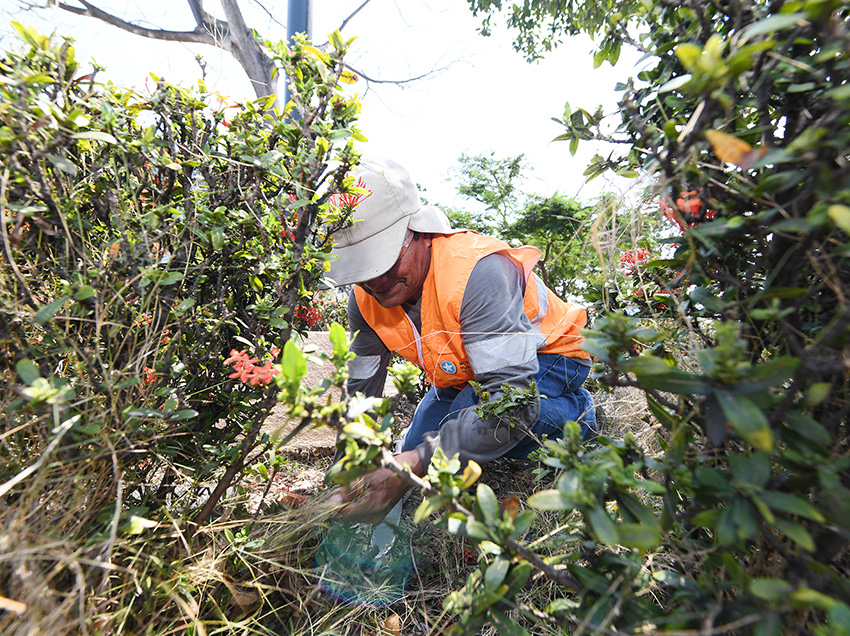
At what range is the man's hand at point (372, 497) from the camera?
149 cm

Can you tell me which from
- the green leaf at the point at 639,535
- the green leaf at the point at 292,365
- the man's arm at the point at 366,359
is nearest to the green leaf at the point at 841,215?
the green leaf at the point at 639,535

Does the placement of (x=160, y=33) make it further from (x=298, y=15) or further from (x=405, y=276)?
(x=405, y=276)

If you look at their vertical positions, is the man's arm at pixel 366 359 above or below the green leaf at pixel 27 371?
below

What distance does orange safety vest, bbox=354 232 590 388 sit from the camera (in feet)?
6.09

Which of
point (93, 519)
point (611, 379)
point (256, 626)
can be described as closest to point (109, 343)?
point (93, 519)

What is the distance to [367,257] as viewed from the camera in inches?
70.2

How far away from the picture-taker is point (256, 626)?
3.99 ft

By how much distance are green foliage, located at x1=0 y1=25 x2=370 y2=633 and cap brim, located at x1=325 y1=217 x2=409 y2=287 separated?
15.6 inches

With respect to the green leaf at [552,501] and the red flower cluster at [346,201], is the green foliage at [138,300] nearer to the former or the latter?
the red flower cluster at [346,201]

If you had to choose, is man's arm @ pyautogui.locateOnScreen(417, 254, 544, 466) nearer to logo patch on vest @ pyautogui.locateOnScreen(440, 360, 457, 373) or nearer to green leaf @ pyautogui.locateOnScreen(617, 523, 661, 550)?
logo patch on vest @ pyautogui.locateOnScreen(440, 360, 457, 373)

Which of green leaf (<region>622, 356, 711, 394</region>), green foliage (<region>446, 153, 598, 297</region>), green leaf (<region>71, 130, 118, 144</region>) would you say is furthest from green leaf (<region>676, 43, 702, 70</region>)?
green foliage (<region>446, 153, 598, 297</region>)

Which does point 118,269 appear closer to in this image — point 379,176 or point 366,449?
point 366,449

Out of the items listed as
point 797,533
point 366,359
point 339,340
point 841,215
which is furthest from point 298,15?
point 797,533

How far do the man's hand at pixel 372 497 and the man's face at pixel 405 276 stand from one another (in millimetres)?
694
